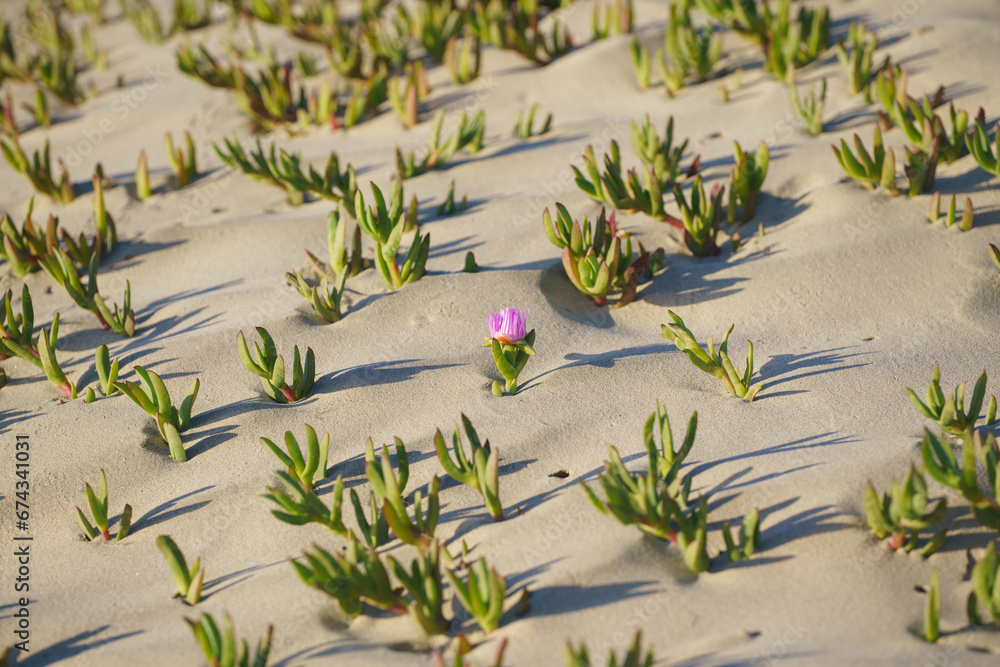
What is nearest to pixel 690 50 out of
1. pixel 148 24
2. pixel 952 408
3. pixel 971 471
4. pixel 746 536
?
pixel 952 408

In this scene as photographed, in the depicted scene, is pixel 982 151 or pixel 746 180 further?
pixel 746 180

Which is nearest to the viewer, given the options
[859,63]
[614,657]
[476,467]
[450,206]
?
[614,657]

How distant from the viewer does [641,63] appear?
13.1ft

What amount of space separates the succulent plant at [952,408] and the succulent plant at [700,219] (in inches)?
39.8

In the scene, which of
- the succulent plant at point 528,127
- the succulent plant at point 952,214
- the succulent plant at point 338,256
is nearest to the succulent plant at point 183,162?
the succulent plant at point 338,256

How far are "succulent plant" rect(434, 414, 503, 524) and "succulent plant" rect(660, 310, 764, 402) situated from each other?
27.9 inches

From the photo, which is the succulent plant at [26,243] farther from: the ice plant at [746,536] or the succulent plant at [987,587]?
the succulent plant at [987,587]

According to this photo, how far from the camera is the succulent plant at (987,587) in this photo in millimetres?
1580

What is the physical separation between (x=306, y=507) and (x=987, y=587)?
1572 mm

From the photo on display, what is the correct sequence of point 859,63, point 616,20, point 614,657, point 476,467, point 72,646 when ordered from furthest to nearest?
point 616,20 < point 859,63 < point 476,467 < point 72,646 < point 614,657

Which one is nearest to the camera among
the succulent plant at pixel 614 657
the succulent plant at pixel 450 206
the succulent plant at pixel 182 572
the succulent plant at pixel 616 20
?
the succulent plant at pixel 614 657

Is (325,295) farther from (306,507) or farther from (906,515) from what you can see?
(906,515)

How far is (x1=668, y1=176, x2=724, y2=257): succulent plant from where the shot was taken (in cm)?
274

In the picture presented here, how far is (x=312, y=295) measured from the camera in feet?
8.50
